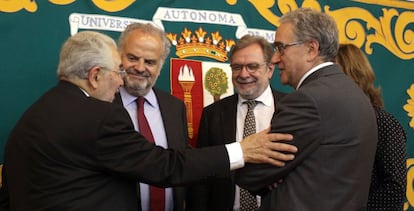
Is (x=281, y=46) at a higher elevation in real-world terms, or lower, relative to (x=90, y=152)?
higher

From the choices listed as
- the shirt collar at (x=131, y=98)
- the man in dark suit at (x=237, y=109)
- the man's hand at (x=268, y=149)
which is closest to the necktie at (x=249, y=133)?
the man in dark suit at (x=237, y=109)

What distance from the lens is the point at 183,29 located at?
9.16ft

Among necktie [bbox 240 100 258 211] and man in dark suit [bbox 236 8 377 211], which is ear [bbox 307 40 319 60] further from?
necktie [bbox 240 100 258 211]

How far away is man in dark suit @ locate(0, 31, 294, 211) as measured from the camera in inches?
62.1

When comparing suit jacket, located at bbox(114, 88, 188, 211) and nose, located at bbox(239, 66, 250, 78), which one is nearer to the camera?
suit jacket, located at bbox(114, 88, 188, 211)

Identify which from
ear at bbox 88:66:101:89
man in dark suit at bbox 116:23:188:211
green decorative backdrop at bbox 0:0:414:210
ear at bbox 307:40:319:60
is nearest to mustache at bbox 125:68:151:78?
man in dark suit at bbox 116:23:188:211

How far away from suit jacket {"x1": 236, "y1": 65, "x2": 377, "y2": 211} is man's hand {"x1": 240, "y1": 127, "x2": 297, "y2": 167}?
0.06 feet

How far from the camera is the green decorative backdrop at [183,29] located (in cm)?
238

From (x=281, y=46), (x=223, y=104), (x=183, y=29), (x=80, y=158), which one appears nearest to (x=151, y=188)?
(x=223, y=104)

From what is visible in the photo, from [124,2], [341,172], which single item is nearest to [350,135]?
[341,172]

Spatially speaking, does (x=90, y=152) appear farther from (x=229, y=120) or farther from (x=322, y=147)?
(x=229, y=120)

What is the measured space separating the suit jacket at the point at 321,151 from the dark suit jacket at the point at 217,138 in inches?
28.6

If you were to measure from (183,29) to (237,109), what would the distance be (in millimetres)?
551

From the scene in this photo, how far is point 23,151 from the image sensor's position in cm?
164
